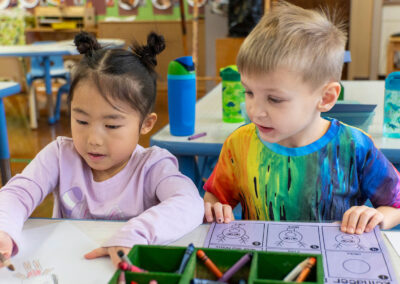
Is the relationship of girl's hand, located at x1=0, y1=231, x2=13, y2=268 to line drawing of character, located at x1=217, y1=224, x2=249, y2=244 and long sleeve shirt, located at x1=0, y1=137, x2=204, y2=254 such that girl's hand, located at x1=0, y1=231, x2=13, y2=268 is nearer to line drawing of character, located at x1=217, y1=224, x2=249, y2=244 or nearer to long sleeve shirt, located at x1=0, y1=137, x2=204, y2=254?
long sleeve shirt, located at x1=0, y1=137, x2=204, y2=254

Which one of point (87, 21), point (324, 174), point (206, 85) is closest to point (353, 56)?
point (206, 85)

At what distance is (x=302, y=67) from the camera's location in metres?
0.90

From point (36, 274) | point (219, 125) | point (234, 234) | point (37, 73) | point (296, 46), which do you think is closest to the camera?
point (36, 274)

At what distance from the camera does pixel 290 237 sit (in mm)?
773

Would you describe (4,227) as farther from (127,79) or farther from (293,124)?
(293,124)

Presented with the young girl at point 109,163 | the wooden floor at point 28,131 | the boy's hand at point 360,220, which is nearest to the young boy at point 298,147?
the boy's hand at point 360,220

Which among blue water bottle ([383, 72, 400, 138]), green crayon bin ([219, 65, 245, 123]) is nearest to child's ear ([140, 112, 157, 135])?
green crayon bin ([219, 65, 245, 123])

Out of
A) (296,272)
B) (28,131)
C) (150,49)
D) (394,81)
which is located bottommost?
(28,131)

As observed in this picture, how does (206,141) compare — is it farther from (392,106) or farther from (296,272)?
(296,272)

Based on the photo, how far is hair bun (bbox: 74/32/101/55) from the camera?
97 centimetres

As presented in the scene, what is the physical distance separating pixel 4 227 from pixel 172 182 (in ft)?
1.05

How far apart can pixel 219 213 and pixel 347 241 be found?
23cm

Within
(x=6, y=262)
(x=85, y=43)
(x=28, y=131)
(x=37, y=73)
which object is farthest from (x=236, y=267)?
(x=37, y=73)

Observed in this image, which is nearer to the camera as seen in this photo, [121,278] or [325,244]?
[121,278]
